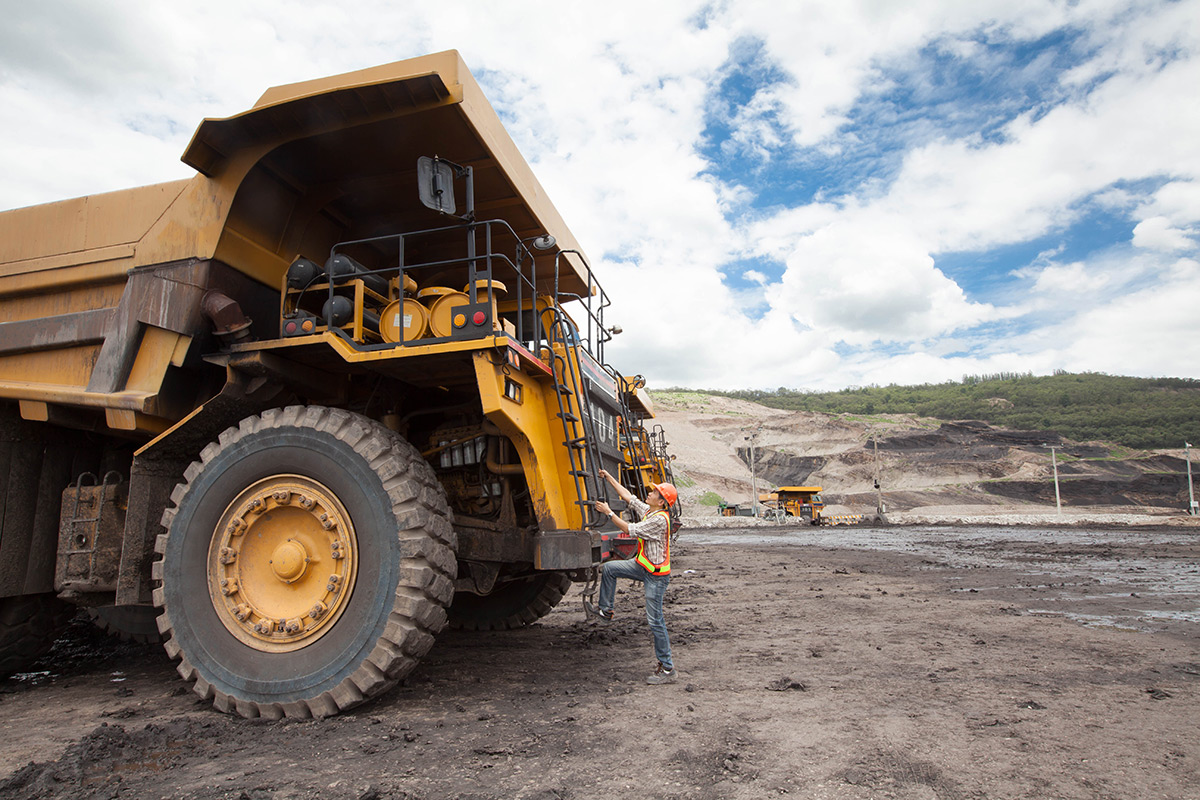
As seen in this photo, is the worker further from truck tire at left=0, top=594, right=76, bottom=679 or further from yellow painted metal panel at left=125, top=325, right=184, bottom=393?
truck tire at left=0, top=594, right=76, bottom=679

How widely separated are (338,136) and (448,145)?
713 mm

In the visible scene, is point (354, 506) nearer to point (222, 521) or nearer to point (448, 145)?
point (222, 521)

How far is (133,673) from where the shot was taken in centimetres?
536

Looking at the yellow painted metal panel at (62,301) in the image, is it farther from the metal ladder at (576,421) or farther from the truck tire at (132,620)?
the metal ladder at (576,421)

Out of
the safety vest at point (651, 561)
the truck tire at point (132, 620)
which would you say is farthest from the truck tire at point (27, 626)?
the safety vest at point (651, 561)

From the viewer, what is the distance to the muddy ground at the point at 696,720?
9.62 feet

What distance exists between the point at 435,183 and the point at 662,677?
358cm

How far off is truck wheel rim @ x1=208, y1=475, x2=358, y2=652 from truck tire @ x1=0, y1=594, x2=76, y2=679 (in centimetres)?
217

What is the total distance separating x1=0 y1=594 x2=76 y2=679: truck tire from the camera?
195 inches

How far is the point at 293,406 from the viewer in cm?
421

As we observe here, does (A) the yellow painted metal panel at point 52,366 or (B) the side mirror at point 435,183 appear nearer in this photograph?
(B) the side mirror at point 435,183

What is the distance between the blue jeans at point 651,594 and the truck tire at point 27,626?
165 inches

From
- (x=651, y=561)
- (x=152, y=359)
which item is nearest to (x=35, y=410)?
(x=152, y=359)

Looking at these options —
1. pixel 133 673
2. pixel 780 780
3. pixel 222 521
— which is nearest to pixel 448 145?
pixel 222 521
